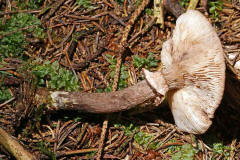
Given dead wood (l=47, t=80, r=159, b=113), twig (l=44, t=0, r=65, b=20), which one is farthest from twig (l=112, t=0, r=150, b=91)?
twig (l=44, t=0, r=65, b=20)

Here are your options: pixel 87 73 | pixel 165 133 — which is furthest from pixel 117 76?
pixel 165 133

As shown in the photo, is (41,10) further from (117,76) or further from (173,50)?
(173,50)

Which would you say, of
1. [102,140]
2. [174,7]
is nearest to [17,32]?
[102,140]

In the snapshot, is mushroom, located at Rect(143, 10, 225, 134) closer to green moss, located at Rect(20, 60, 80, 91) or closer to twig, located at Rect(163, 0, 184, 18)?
twig, located at Rect(163, 0, 184, 18)

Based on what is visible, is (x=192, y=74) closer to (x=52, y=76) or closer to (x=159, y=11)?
(x=159, y=11)

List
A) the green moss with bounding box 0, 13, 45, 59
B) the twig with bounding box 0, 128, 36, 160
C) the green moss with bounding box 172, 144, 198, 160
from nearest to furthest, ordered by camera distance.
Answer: the twig with bounding box 0, 128, 36, 160 < the green moss with bounding box 172, 144, 198, 160 < the green moss with bounding box 0, 13, 45, 59
